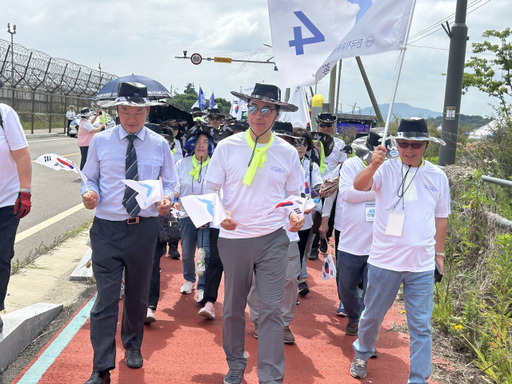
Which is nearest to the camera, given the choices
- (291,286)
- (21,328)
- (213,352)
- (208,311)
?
(21,328)

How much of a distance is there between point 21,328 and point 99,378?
0.99 metres

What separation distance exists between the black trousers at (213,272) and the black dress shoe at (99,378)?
1.94m

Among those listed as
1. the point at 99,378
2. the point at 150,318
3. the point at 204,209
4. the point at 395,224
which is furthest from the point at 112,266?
the point at 395,224

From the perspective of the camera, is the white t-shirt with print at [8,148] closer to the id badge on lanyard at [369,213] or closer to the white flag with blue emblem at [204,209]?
the white flag with blue emblem at [204,209]

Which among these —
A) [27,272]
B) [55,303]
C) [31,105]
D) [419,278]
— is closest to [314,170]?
[419,278]

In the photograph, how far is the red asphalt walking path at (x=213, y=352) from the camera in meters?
4.50

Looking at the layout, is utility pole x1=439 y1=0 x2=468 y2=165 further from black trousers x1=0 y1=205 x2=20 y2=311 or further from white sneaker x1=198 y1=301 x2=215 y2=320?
black trousers x1=0 y1=205 x2=20 y2=311

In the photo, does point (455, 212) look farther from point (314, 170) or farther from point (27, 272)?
point (27, 272)

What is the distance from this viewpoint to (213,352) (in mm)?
5082

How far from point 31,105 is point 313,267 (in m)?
28.3

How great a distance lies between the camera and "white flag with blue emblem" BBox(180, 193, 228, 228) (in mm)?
3838

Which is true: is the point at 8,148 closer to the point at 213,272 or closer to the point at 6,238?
the point at 6,238

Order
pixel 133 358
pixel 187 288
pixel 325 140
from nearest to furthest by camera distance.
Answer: pixel 133 358
pixel 187 288
pixel 325 140

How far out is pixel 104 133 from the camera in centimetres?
436
